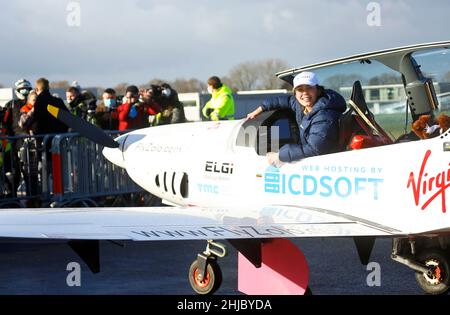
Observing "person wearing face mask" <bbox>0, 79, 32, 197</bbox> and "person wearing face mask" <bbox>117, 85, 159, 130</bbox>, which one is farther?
"person wearing face mask" <bbox>117, 85, 159, 130</bbox>

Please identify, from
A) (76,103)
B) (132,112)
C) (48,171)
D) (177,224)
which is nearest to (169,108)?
(132,112)

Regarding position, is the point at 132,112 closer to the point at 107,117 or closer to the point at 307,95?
the point at 107,117

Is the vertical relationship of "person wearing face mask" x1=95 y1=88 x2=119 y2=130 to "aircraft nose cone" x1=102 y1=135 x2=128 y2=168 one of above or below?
above

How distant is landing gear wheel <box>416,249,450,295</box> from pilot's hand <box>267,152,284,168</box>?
4.57 ft

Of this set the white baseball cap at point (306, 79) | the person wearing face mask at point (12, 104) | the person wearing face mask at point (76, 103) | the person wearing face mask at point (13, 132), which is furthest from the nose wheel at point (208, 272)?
the person wearing face mask at point (76, 103)

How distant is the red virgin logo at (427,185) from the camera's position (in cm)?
667

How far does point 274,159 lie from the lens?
7.84 meters

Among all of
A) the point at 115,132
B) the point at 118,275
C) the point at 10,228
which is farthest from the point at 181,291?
the point at 115,132

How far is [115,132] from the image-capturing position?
14.0 meters

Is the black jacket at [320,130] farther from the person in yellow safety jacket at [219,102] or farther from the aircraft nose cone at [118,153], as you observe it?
the person in yellow safety jacket at [219,102]

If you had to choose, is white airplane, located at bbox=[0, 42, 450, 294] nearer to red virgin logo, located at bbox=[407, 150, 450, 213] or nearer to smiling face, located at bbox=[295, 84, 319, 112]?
red virgin logo, located at bbox=[407, 150, 450, 213]

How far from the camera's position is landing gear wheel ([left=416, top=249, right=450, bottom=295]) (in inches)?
305

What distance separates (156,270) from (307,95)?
249 centimetres

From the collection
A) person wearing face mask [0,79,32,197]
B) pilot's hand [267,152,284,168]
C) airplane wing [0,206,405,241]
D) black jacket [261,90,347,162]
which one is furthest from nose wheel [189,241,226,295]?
person wearing face mask [0,79,32,197]
